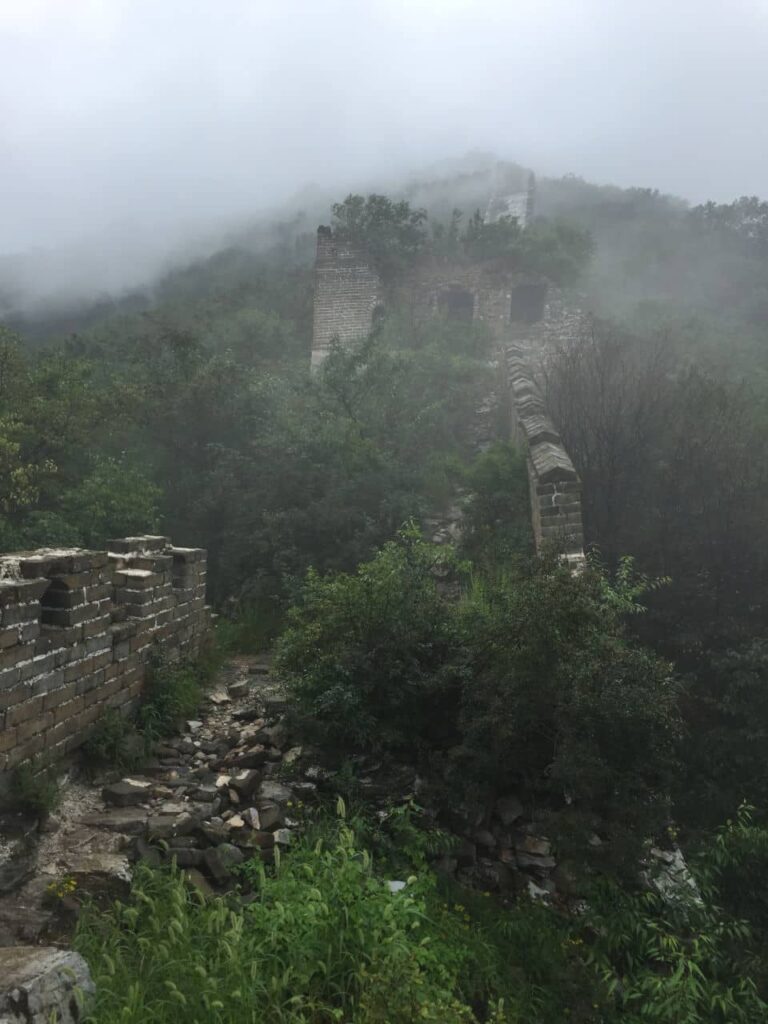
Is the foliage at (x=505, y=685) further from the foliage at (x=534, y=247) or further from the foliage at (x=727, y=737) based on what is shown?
the foliage at (x=534, y=247)

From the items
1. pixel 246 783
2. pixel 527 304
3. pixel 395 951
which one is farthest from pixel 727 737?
pixel 527 304

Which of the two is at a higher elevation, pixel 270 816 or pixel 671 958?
pixel 270 816

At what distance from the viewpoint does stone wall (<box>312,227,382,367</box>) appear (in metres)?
17.3

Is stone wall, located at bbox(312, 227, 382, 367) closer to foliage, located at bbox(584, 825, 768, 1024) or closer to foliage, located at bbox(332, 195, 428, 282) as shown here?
foliage, located at bbox(332, 195, 428, 282)

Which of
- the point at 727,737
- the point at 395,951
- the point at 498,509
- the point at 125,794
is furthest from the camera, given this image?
the point at 498,509

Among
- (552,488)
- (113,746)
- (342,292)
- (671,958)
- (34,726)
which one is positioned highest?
(342,292)

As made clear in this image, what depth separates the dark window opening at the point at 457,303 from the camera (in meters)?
17.3

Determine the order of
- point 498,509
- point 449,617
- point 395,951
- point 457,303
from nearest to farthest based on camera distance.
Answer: point 395,951 < point 449,617 < point 498,509 < point 457,303

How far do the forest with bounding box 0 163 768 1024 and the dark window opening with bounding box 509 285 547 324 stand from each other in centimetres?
49

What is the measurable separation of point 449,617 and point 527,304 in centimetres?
1338

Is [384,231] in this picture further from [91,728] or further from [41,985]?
[41,985]

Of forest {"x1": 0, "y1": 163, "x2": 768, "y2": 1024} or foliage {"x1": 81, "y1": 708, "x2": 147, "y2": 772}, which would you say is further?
foliage {"x1": 81, "y1": 708, "x2": 147, "y2": 772}

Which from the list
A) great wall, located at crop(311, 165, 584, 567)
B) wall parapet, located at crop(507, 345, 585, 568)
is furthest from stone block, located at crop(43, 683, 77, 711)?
great wall, located at crop(311, 165, 584, 567)

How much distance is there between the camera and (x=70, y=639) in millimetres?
4465
